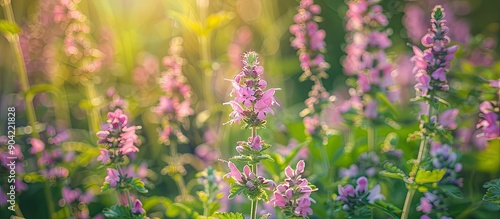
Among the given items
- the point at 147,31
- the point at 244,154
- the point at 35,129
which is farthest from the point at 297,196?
the point at 147,31

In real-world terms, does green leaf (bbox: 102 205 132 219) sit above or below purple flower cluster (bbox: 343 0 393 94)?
below

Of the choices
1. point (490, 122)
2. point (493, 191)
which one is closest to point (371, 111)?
point (490, 122)

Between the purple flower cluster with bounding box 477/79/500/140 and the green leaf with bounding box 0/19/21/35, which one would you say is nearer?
the purple flower cluster with bounding box 477/79/500/140

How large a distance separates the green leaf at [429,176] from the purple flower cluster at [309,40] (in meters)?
0.77

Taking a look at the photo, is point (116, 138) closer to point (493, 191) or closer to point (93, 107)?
point (93, 107)

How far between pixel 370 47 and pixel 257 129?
2.44 feet

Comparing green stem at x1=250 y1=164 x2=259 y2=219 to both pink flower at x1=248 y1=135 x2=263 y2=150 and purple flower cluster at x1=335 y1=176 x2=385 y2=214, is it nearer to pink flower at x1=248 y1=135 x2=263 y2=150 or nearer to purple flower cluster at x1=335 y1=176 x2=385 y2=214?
pink flower at x1=248 y1=135 x2=263 y2=150

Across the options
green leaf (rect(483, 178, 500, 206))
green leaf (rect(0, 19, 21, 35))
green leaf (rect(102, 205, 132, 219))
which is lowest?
green leaf (rect(483, 178, 500, 206))

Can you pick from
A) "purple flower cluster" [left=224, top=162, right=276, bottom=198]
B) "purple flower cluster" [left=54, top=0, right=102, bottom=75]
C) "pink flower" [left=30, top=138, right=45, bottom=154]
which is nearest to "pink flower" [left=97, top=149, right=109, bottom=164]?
"purple flower cluster" [left=224, top=162, right=276, bottom=198]

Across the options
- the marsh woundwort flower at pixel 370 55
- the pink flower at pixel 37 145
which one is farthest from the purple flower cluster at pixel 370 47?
the pink flower at pixel 37 145

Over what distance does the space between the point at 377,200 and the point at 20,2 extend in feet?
12.9

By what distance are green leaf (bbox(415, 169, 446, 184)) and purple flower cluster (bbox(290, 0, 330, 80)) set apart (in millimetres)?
769

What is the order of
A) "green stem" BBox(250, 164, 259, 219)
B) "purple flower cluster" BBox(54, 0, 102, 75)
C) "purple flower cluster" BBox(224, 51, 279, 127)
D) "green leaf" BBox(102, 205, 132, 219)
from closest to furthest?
1. "purple flower cluster" BBox(224, 51, 279, 127)
2. "green stem" BBox(250, 164, 259, 219)
3. "green leaf" BBox(102, 205, 132, 219)
4. "purple flower cluster" BBox(54, 0, 102, 75)

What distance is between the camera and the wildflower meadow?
2.36 metres
